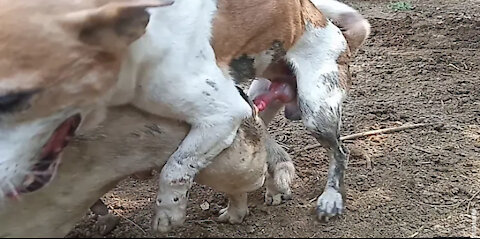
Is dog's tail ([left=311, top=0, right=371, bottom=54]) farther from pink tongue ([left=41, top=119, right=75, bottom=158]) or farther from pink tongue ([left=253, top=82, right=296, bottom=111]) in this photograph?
pink tongue ([left=41, top=119, right=75, bottom=158])

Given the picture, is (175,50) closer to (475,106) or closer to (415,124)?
(415,124)

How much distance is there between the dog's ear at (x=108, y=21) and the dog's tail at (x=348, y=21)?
5.65ft

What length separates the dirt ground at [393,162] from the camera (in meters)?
3.34

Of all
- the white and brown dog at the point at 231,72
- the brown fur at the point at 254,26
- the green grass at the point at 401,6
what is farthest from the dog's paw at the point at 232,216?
the green grass at the point at 401,6

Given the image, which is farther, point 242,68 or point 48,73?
point 242,68

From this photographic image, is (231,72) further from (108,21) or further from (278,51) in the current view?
(108,21)

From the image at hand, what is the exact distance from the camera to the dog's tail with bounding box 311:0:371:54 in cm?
419

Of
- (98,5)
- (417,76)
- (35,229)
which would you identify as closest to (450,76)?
(417,76)

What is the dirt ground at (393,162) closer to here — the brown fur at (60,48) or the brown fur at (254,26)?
the brown fur at (60,48)

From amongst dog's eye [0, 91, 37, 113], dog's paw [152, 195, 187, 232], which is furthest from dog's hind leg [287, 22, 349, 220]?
dog's eye [0, 91, 37, 113]

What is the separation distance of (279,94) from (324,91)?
0.23 m

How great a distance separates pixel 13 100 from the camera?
97.7 inches

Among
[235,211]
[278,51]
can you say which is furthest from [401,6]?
[235,211]

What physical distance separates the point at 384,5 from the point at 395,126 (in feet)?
8.64
